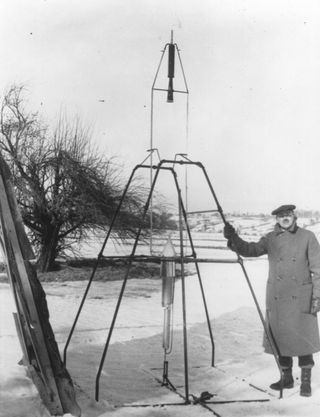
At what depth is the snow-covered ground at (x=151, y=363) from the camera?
4.29 m

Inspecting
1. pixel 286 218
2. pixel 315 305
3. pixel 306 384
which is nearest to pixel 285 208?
pixel 286 218

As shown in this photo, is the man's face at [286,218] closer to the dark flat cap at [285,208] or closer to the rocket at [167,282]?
the dark flat cap at [285,208]

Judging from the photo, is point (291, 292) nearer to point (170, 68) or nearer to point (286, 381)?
point (286, 381)

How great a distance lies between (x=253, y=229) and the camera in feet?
60.5

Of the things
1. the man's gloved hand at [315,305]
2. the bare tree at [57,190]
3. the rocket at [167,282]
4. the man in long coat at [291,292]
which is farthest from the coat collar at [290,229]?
the bare tree at [57,190]

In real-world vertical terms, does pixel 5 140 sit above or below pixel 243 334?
above

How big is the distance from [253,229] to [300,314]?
545 inches

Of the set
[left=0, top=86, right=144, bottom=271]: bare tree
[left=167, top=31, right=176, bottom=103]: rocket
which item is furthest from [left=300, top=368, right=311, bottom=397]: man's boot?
[left=0, top=86, right=144, bottom=271]: bare tree

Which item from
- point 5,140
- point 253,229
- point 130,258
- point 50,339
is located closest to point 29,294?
point 50,339

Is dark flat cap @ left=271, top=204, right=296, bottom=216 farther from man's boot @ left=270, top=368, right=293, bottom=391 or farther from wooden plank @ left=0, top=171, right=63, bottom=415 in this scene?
wooden plank @ left=0, top=171, right=63, bottom=415

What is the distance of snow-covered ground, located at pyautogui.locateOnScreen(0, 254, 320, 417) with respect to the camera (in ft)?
14.1

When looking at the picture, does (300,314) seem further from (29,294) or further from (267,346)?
(29,294)

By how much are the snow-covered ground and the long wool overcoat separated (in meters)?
0.47

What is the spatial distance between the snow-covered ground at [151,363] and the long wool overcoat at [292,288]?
465mm
